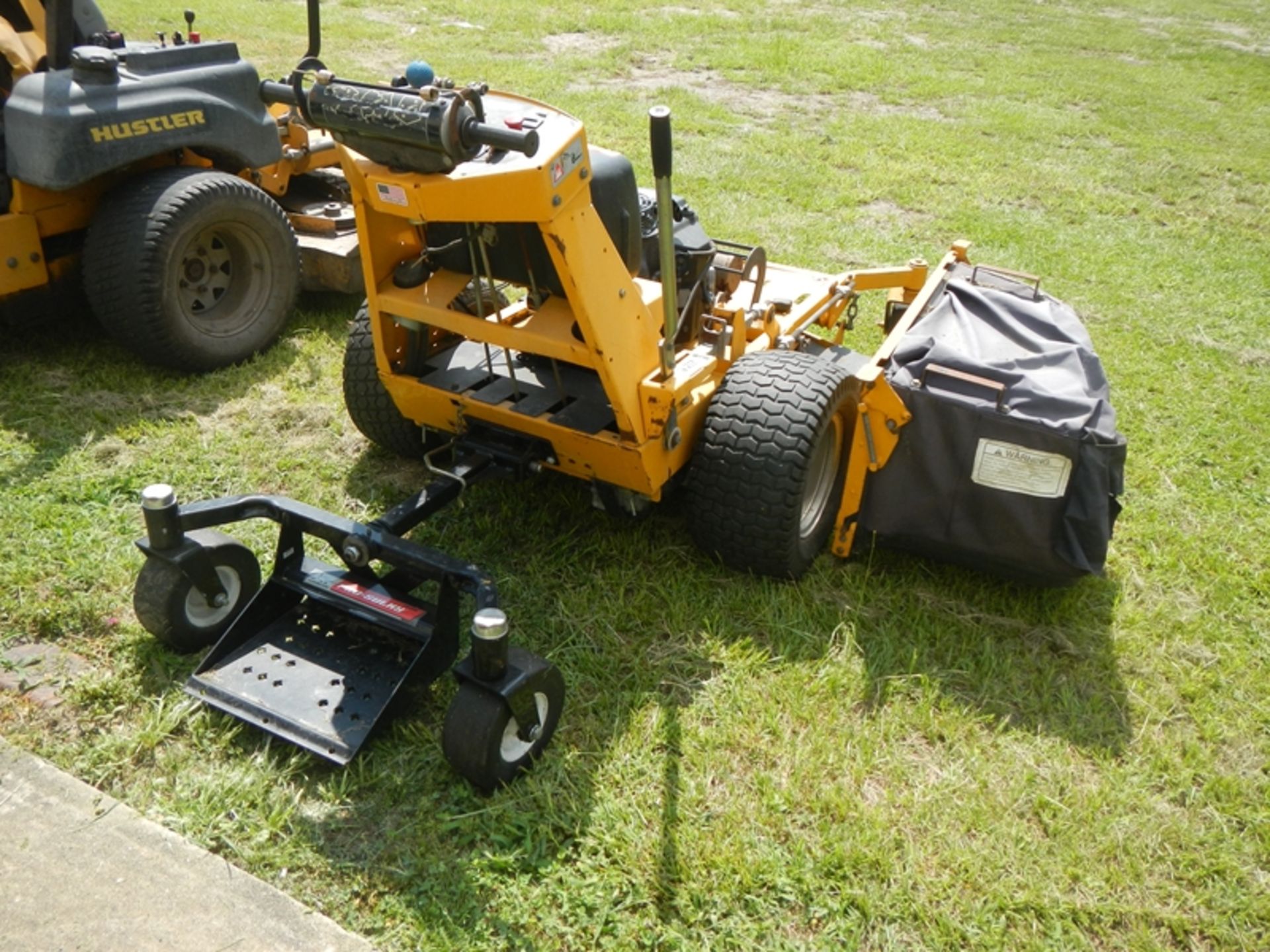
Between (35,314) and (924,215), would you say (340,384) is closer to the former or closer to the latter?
(35,314)

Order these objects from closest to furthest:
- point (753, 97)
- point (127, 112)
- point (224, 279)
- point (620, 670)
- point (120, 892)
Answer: point (120, 892), point (620, 670), point (127, 112), point (224, 279), point (753, 97)

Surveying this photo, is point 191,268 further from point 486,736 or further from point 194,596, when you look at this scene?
point 486,736

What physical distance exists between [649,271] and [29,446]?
2.40m

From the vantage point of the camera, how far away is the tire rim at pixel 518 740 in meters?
2.91

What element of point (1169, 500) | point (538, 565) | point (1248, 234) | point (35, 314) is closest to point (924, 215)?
point (1248, 234)

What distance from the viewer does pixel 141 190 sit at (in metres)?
4.64

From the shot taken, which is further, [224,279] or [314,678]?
[224,279]

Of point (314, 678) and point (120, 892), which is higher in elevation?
point (314, 678)

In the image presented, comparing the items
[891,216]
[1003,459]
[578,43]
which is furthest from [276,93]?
[578,43]

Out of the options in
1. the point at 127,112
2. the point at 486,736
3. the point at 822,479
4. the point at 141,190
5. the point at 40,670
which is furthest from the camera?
the point at 141,190

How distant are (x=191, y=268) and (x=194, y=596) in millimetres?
2112

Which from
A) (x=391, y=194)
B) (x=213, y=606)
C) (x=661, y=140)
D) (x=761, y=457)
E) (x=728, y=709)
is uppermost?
(x=661, y=140)

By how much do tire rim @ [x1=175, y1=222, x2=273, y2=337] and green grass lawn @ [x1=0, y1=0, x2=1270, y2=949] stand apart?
237 mm

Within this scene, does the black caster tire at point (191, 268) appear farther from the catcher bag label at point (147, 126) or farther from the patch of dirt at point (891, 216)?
the patch of dirt at point (891, 216)
